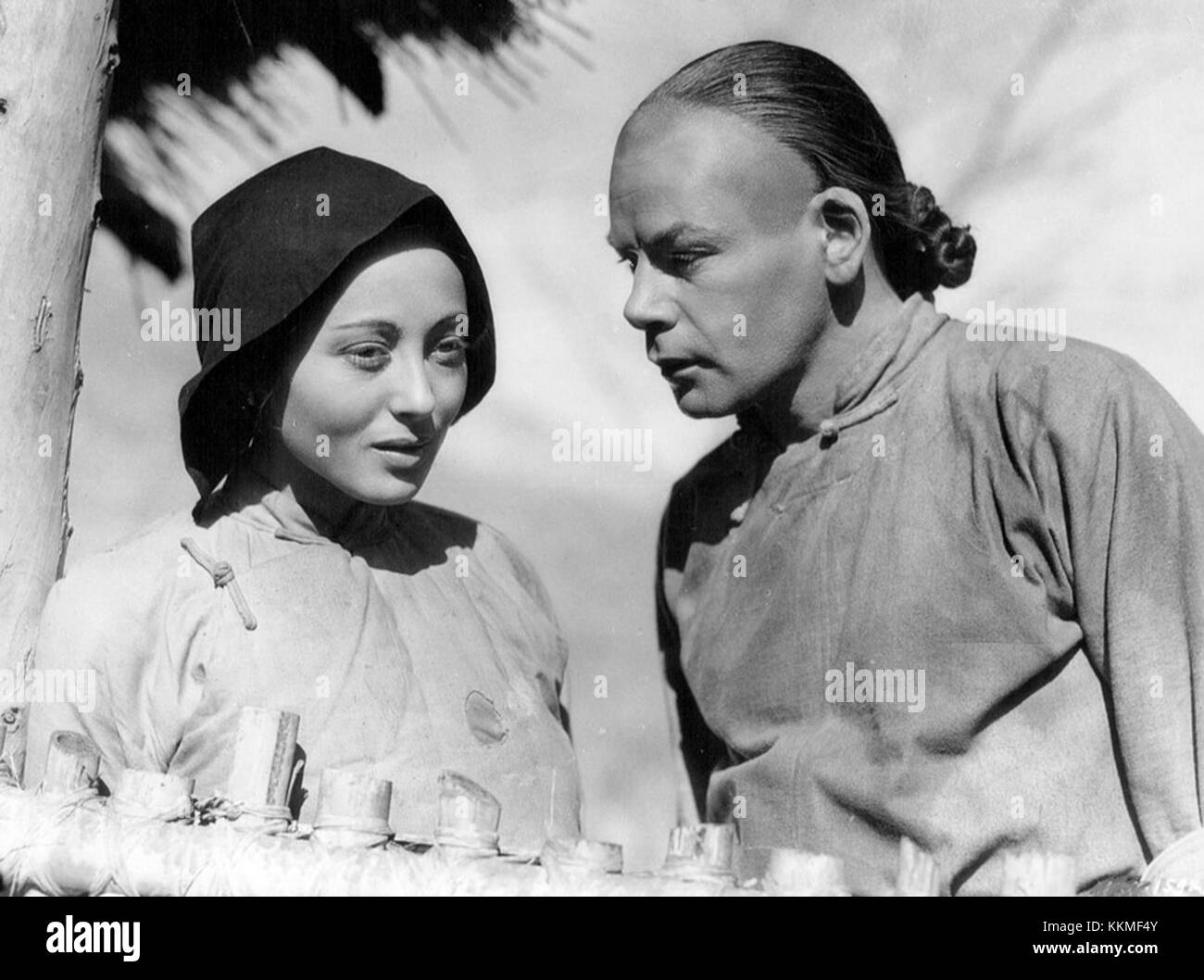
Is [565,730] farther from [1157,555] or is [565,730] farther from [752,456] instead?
[1157,555]

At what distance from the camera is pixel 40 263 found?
5.17 metres

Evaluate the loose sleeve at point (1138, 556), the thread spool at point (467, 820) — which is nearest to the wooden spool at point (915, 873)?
the loose sleeve at point (1138, 556)

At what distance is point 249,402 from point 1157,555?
1818 millimetres

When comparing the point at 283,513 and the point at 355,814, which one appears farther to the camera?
the point at 283,513

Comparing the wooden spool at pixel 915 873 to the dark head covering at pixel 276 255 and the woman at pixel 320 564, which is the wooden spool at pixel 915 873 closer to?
the woman at pixel 320 564

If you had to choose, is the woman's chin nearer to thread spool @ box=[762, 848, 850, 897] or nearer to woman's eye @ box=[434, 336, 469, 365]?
woman's eye @ box=[434, 336, 469, 365]

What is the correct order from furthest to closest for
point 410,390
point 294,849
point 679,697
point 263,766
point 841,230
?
point 679,697 < point 841,230 < point 410,390 < point 263,766 < point 294,849

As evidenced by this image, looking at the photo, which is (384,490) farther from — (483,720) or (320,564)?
(483,720)

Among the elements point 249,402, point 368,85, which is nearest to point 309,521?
point 249,402

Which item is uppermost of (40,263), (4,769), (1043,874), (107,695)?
(40,263)

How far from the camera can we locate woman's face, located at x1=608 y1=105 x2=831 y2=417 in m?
4.94

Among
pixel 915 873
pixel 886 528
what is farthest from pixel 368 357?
pixel 915 873

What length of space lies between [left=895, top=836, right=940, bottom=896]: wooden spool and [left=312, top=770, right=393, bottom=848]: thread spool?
36.0 inches

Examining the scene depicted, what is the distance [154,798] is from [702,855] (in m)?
1.00
